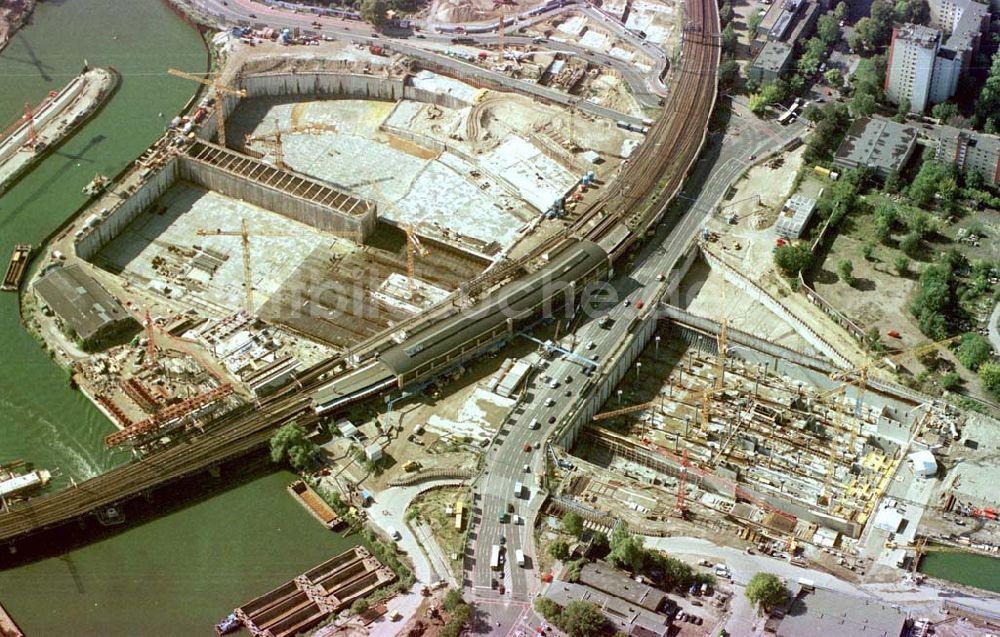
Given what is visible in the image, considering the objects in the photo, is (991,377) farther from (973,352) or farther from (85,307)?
(85,307)

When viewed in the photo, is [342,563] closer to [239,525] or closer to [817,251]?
[239,525]

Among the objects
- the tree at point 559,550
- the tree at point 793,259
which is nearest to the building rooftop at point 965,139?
the tree at point 793,259

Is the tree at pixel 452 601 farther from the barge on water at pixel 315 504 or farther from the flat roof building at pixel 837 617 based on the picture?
the flat roof building at pixel 837 617

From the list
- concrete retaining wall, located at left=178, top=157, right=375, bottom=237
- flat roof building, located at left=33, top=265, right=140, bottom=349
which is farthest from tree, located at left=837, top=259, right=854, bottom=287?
flat roof building, located at left=33, top=265, right=140, bottom=349

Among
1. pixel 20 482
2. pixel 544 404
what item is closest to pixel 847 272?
pixel 544 404

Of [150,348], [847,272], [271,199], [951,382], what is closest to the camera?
[951,382]

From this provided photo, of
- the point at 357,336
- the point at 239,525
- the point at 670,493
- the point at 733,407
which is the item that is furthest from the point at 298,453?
the point at 733,407

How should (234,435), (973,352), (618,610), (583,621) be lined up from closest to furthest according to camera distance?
(583,621), (618,610), (234,435), (973,352)
